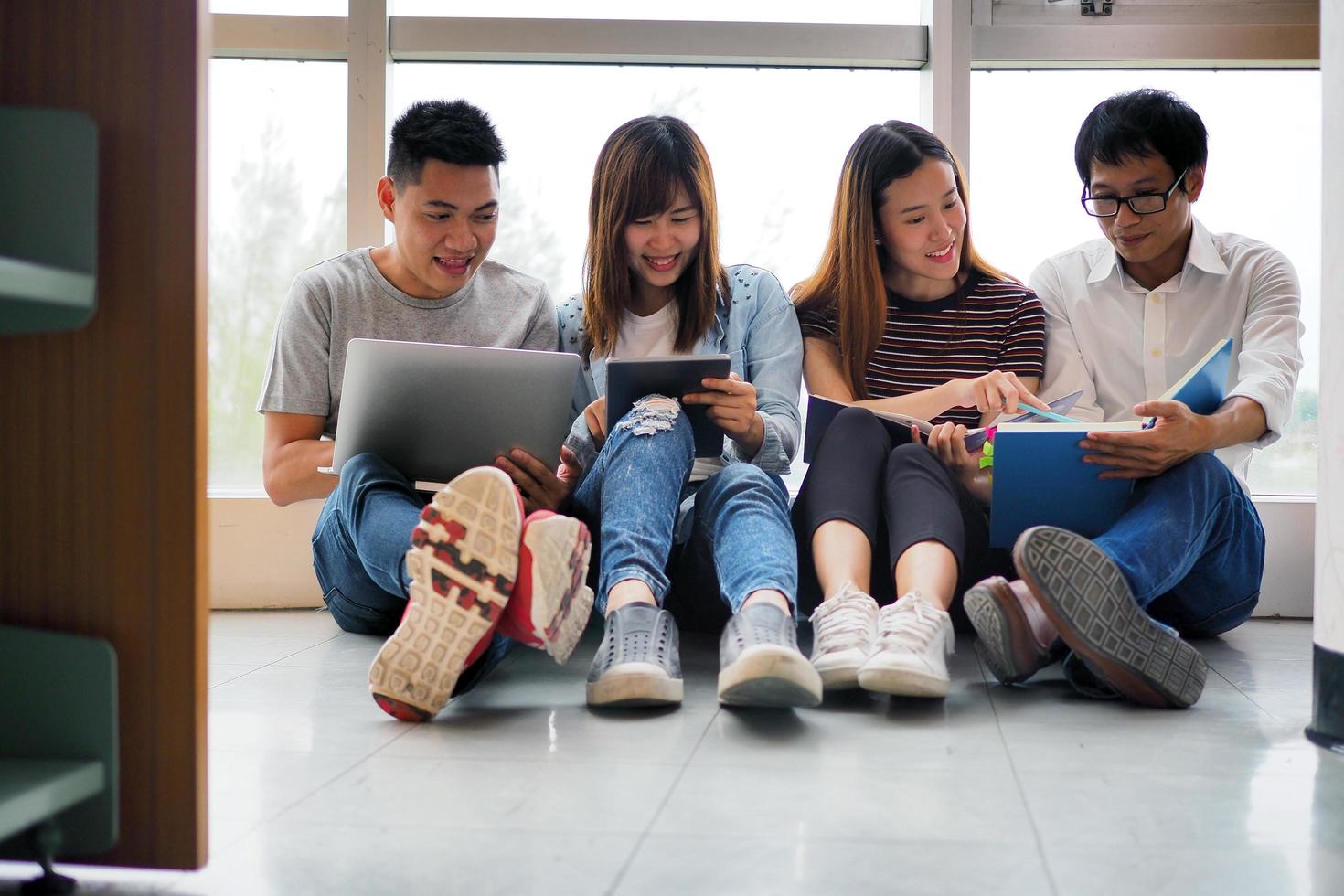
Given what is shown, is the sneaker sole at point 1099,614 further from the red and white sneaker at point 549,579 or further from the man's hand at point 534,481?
the man's hand at point 534,481

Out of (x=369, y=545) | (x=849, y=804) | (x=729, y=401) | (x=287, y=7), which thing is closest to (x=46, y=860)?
(x=849, y=804)

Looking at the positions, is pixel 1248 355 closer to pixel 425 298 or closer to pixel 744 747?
pixel 744 747

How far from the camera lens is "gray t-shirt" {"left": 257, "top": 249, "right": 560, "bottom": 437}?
1.94 meters

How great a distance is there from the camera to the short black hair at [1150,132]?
6.42 ft

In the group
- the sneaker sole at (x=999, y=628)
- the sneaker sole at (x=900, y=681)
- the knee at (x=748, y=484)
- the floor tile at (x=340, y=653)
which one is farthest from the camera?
the floor tile at (x=340, y=653)

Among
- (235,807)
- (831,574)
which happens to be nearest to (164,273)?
(235,807)

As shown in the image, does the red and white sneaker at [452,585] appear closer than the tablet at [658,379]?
Yes

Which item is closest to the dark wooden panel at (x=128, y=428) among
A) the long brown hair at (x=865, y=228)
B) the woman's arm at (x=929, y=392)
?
the woman's arm at (x=929, y=392)

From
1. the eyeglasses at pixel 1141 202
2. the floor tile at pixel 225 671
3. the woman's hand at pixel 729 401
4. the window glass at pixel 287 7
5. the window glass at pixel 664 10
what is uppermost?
the window glass at pixel 664 10

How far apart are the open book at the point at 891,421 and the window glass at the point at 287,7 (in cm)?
141

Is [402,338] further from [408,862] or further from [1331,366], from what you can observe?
[1331,366]

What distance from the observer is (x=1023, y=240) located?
2.53m

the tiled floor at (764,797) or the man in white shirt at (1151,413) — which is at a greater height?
the man in white shirt at (1151,413)

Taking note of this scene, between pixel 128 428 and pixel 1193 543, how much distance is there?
50.9 inches
